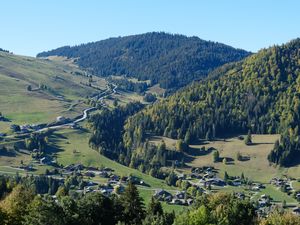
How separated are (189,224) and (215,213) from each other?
46.0ft

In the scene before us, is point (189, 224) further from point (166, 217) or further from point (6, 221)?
point (6, 221)

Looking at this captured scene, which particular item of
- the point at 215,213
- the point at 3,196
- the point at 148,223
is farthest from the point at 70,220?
the point at 3,196

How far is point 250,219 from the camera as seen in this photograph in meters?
115

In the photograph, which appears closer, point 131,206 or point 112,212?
point 112,212

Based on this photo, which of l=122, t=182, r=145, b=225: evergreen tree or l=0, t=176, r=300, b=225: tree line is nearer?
l=0, t=176, r=300, b=225: tree line

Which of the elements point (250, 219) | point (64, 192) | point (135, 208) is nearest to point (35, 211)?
point (135, 208)

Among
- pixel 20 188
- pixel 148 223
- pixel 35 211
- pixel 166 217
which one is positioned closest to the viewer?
pixel 35 211

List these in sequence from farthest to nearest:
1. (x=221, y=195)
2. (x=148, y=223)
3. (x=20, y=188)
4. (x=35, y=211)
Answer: (x=221, y=195)
(x=20, y=188)
(x=148, y=223)
(x=35, y=211)

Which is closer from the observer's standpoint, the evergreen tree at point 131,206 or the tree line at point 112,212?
the tree line at point 112,212

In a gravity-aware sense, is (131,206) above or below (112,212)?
above

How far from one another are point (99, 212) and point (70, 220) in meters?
11.9

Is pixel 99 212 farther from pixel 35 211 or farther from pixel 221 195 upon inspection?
pixel 221 195

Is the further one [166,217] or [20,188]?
[20,188]

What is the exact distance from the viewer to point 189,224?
93.8 meters
